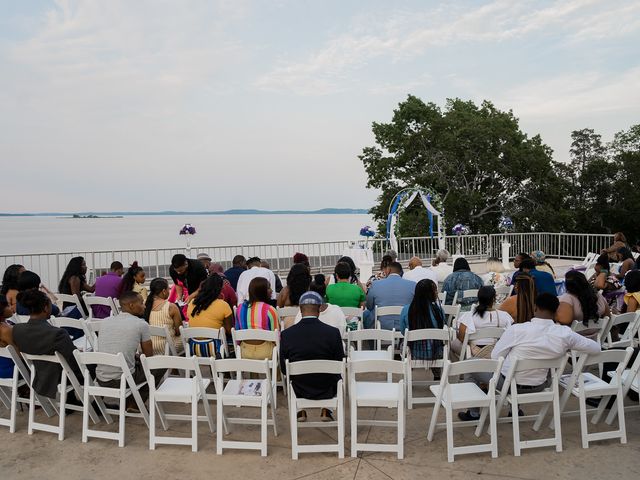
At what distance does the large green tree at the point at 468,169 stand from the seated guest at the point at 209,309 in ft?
67.9

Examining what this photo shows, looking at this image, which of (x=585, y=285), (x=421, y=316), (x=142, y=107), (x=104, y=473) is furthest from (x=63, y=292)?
(x=142, y=107)

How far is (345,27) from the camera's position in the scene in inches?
668

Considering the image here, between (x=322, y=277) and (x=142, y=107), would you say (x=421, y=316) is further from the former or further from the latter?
(x=142, y=107)

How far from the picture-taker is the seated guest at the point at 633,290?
215 inches

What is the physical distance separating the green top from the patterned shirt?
1.29m

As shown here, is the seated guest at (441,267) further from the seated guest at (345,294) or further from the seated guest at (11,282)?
the seated guest at (11,282)

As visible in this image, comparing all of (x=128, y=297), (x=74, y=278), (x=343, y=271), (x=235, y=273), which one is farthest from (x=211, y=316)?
(x=74, y=278)

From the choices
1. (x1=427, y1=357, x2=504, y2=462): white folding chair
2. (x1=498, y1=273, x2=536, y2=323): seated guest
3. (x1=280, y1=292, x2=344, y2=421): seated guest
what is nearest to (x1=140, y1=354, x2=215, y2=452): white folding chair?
(x1=280, y1=292, x2=344, y2=421): seated guest

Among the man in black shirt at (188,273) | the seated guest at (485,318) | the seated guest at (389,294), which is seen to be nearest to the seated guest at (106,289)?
the man in black shirt at (188,273)

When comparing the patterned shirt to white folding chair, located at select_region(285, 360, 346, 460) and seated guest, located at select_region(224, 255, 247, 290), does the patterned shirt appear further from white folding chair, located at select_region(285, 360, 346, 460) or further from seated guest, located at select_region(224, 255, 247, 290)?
seated guest, located at select_region(224, 255, 247, 290)

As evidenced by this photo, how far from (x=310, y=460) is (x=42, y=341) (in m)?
2.35

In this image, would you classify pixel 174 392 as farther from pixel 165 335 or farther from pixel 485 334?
pixel 485 334

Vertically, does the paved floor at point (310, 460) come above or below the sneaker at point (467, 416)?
below

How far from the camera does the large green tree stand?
2452cm
